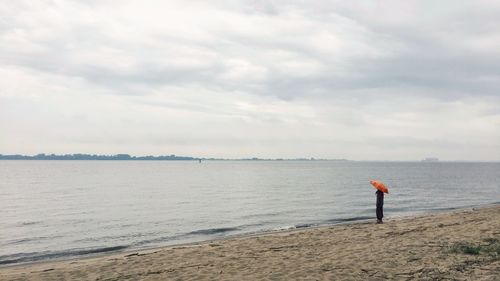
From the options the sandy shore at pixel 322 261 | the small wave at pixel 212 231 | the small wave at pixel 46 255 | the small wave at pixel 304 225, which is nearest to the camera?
the sandy shore at pixel 322 261

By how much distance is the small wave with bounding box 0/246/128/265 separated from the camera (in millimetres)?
17172

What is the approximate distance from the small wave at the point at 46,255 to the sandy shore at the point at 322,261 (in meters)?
1.78

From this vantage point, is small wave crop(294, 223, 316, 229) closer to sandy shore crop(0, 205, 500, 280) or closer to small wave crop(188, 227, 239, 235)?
small wave crop(188, 227, 239, 235)

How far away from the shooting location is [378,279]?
977cm

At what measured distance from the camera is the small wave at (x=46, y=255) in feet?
56.3

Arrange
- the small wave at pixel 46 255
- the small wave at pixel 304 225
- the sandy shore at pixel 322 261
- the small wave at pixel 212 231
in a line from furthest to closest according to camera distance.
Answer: the small wave at pixel 304 225, the small wave at pixel 212 231, the small wave at pixel 46 255, the sandy shore at pixel 322 261

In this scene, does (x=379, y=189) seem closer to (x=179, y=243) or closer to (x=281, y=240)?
(x=281, y=240)

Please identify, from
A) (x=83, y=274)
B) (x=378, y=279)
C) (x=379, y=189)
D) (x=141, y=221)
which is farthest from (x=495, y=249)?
(x=141, y=221)

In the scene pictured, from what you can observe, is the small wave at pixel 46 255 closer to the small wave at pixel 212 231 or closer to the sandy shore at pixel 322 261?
the sandy shore at pixel 322 261

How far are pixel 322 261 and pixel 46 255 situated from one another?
12.2 m

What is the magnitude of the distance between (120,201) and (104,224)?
1523cm

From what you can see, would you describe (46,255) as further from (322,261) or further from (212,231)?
(322,261)

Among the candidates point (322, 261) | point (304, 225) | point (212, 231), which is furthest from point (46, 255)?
point (304, 225)

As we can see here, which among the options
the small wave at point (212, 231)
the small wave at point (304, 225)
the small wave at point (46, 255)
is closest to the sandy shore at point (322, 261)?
the small wave at point (46, 255)
